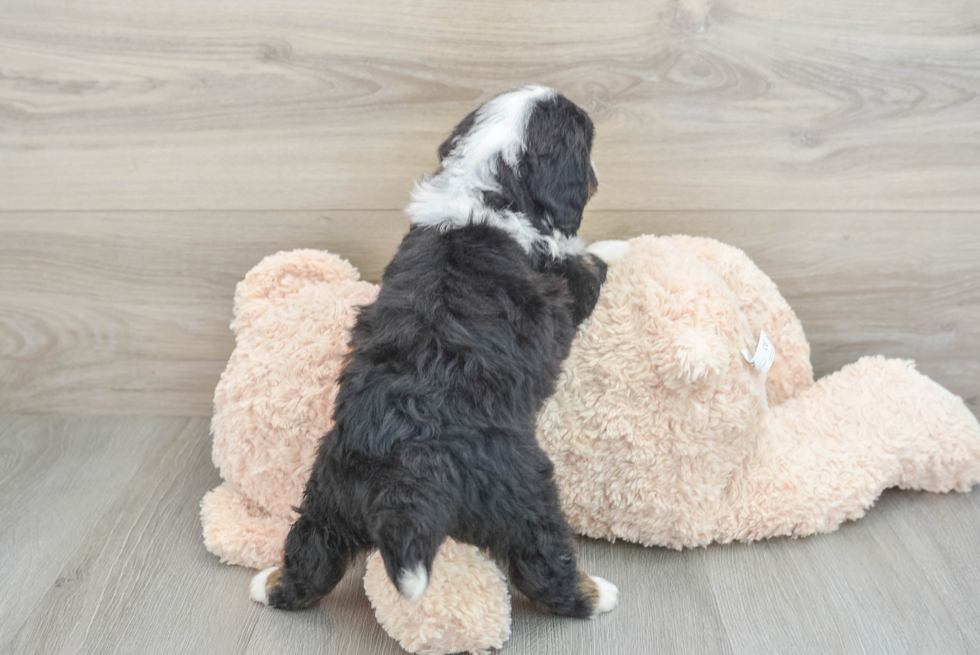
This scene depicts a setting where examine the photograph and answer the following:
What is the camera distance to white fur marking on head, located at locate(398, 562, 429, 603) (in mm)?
922

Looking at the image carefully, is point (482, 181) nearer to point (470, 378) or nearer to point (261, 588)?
point (470, 378)

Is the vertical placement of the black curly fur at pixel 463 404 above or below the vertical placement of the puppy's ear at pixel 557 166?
below

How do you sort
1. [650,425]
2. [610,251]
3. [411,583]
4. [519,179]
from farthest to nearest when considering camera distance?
[610,251] < [650,425] < [519,179] < [411,583]

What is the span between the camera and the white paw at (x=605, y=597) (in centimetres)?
125

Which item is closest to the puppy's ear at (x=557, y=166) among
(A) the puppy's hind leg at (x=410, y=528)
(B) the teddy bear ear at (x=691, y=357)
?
(B) the teddy bear ear at (x=691, y=357)

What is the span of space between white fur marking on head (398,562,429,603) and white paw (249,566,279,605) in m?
0.47

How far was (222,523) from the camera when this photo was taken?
145 cm

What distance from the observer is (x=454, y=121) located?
1613 mm

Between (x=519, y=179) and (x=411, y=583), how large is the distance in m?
0.65

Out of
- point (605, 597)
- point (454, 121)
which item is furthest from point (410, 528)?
point (454, 121)

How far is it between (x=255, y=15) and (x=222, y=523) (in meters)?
1.03

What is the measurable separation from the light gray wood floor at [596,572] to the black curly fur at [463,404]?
0.30 ft

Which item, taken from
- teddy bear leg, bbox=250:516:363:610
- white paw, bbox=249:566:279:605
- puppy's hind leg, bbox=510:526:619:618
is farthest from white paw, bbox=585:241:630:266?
white paw, bbox=249:566:279:605

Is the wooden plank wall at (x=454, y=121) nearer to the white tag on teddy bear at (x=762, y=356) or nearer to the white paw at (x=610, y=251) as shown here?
the white paw at (x=610, y=251)
